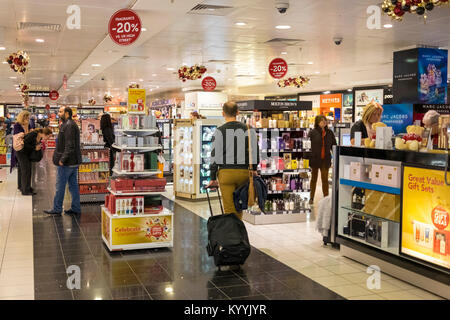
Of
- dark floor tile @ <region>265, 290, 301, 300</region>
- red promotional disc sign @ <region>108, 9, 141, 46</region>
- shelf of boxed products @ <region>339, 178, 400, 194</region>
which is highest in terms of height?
red promotional disc sign @ <region>108, 9, 141, 46</region>

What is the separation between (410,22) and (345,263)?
16.9 ft

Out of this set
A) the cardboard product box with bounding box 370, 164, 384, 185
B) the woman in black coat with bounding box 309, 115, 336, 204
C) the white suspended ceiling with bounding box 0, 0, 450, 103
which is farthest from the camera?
the woman in black coat with bounding box 309, 115, 336, 204

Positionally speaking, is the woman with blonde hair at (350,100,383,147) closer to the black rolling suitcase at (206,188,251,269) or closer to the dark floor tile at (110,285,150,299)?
the black rolling suitcase at (206,188,251,269)

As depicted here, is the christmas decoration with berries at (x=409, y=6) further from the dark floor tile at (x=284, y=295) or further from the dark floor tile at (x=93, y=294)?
the dark floor tile at (x=93, y=294)

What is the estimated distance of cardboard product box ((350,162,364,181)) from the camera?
5422 mm

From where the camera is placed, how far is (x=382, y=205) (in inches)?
201

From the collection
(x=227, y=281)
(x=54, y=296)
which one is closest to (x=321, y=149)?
(x=227, y=281)

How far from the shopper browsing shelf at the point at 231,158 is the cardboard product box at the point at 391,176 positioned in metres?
1.39

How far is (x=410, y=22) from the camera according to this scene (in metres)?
8.44

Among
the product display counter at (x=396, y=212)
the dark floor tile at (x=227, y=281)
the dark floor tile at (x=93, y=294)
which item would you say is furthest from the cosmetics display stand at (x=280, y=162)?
the dark floor tile at (x=93, y=294)

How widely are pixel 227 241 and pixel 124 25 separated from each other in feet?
11.9

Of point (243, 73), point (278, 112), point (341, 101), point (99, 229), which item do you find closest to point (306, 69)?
point (243, 73)

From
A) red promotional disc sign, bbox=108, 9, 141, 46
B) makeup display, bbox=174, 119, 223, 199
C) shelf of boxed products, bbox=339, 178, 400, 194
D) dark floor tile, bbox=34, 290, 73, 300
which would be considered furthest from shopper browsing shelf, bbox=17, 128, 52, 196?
shelf of boxed products, bbox=339, 178, 400, 194

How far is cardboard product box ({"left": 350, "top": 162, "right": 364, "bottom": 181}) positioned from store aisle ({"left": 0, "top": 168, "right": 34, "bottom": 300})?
11.9 feet
